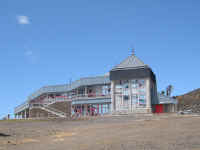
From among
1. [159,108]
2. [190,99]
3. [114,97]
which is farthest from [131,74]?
[190,99]

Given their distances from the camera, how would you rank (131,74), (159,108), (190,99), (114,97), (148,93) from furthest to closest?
(190,99) < (159,108) < (114,97) < (131,74) < (148,93)

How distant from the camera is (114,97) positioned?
46406 mm

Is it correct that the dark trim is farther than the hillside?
No

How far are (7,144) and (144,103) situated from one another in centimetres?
3092

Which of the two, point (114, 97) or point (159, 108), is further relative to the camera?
point (159, 108)

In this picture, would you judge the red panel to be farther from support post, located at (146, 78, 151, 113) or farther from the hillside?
the hillside

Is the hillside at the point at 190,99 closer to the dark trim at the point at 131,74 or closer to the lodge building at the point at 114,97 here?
the lodge building at the point at 114,97

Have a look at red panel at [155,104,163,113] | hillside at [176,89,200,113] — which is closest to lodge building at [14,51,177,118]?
red panel at [155,104,163,113]

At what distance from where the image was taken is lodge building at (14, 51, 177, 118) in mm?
45062

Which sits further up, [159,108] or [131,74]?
[131,74]

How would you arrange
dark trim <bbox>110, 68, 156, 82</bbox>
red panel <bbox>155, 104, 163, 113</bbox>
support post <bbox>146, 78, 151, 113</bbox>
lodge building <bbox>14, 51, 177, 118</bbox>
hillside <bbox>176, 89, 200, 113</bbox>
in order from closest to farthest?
support post <bbox>146, 78, 151, 113</bbox> → dark trim <bbox>110, 68, 156, 82</bbox> → lodge building <bbox>14, 51, 177, 118</bbox> → red panel <bbox>155, 104, 163, 113</bbox> → hillside <bbox>176, 89, 200, 113</bbox>

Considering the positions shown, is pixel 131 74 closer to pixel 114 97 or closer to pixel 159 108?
pixel 114 97

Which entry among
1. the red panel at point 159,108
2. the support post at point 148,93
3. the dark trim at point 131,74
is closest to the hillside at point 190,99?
the red panel at point 159,108

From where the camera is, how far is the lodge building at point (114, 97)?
1774 inches
